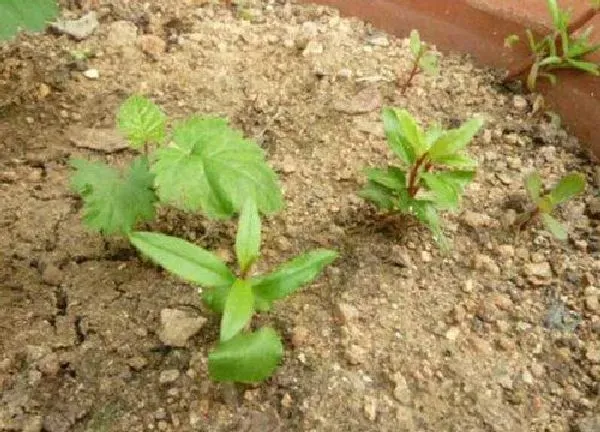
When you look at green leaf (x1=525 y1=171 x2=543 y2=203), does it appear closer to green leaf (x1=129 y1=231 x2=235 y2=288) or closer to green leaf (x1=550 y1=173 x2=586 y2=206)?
green leaf (x1=550 y1=173 x2=586 y2=206)

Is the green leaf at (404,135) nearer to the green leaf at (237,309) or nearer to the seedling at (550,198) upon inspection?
the seedling at (550,198)

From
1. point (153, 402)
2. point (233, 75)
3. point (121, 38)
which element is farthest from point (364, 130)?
point (153, 402)

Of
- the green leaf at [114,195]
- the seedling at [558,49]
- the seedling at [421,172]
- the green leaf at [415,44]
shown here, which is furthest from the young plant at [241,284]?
the seedling at [558,49]

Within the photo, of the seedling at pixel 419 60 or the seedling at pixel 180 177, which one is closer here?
the seedling at pixel 180 177

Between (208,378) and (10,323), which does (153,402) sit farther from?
(10,323)

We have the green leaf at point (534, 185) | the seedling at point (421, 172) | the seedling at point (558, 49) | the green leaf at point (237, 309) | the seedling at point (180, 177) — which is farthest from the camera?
the seedling at point (558, 49)

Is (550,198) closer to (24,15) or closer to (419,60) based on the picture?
(419,60)

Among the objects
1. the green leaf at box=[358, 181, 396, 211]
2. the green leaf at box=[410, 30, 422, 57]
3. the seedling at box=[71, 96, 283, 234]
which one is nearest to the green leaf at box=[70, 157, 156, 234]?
the seedling at box=[71, 96, 283, 234]
